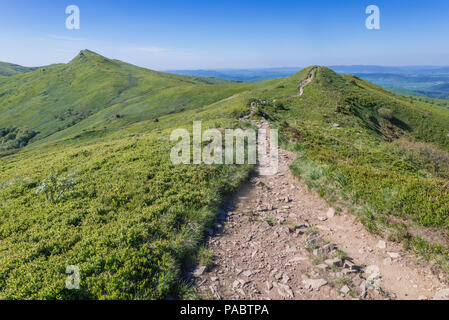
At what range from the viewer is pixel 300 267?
7223 mm

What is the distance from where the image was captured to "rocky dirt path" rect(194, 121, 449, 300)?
6.32 m

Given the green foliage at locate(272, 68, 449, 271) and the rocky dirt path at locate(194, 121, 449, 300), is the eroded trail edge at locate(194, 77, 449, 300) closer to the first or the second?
the rocky dirt path at locate(194, 121, 449, 300)

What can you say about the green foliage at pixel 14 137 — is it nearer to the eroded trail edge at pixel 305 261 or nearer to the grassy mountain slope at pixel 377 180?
the grassy mountain slope at pixel 377 180

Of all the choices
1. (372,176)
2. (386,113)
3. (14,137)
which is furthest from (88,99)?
(372,176)

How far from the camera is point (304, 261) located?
24.5 feet

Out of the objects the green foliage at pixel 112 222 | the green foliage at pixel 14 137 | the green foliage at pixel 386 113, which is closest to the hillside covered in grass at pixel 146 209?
the green foliage at pixel 112 222

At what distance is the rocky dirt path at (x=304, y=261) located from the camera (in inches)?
249

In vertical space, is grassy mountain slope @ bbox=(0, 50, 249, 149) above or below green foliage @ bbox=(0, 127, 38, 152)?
above

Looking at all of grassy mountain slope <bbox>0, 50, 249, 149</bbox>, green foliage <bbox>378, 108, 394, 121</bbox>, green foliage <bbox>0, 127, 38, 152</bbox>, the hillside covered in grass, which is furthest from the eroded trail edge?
green foliage <bbox>0, 127, 38, 152</bbox>

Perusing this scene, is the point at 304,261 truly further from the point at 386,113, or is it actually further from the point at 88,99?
the point at 88,99

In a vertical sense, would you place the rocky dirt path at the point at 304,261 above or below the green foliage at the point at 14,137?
below

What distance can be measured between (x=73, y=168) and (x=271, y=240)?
14498 millimetres

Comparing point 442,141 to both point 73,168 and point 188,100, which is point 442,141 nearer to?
point 73,168

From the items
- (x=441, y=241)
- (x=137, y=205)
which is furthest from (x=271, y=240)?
(x=137, y=205)
